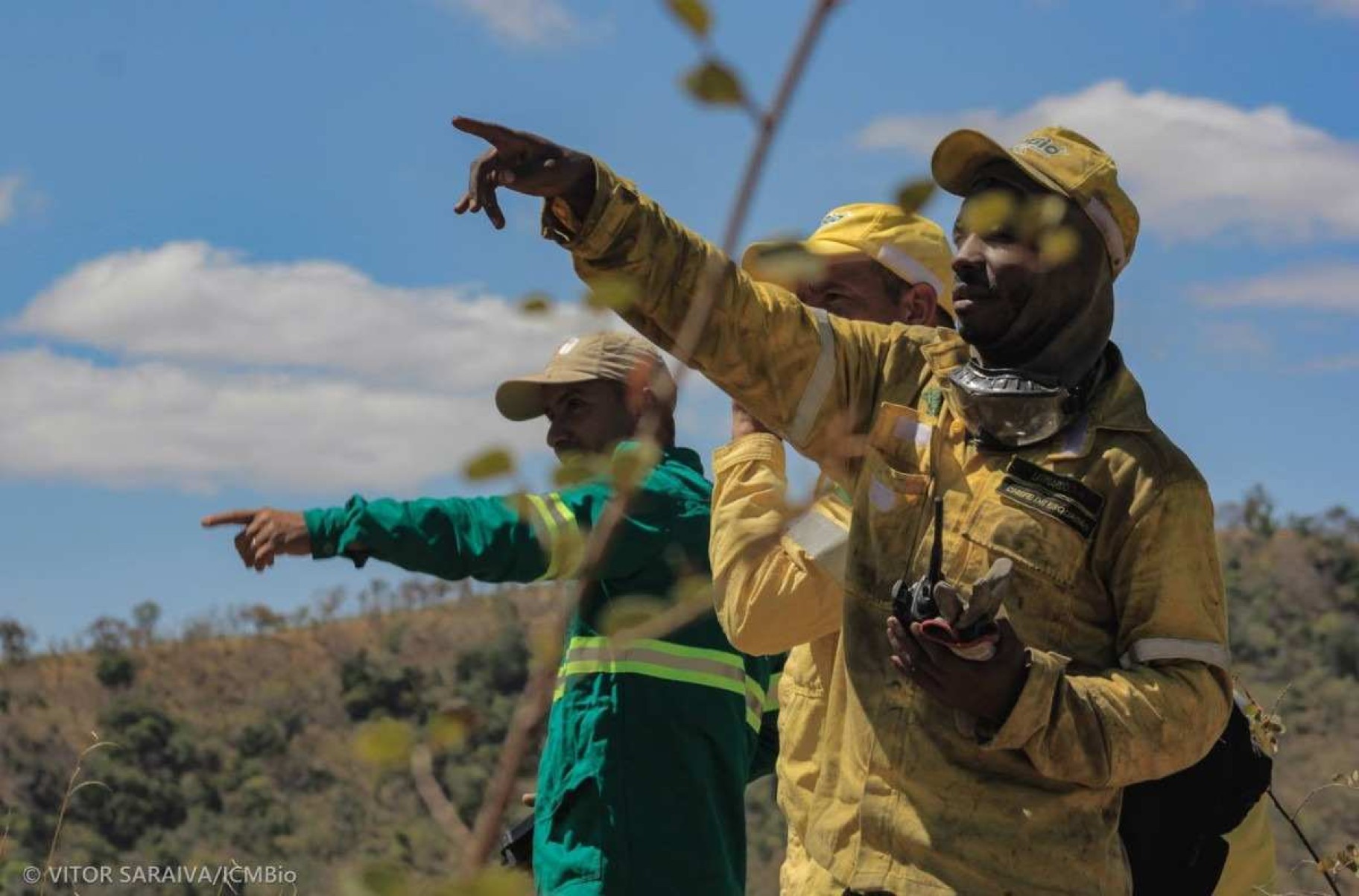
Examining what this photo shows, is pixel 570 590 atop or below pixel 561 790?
atop

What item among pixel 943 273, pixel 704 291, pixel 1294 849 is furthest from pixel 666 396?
pixel 1294 849

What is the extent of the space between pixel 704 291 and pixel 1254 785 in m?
1.95

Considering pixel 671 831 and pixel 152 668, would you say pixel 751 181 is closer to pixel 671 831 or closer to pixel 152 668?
pixel 671 831

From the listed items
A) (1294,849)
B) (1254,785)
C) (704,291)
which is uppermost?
(704,291)

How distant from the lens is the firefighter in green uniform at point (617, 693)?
416 centimetres

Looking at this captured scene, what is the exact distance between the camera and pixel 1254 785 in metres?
3.12

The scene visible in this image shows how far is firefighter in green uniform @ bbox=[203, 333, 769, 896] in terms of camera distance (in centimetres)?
416

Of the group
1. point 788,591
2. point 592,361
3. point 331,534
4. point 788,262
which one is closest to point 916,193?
point 788,262

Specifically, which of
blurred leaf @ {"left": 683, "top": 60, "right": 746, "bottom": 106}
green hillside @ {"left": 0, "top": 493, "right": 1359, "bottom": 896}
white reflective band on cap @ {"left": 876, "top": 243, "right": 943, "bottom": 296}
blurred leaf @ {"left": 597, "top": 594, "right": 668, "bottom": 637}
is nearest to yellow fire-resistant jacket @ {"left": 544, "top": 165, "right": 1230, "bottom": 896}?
blurred leaf @ {"left": 597, "top": 594, "right": 668, "bottom": 637}

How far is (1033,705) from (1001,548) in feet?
0.80

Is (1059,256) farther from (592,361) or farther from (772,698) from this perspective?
(772,698)

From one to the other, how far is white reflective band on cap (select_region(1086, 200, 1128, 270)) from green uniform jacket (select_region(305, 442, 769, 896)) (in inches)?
54.6

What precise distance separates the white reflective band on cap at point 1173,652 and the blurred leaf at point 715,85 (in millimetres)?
1606

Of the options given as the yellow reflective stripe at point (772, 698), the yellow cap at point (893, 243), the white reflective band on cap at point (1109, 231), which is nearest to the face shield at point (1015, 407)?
the white reflective band on cap at point (1109, 231)
